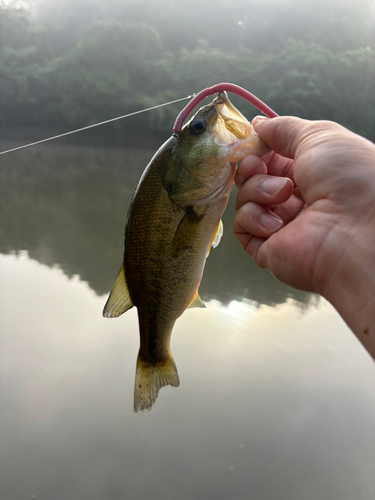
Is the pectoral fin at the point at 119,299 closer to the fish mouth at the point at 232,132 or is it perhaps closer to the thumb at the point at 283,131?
the fish mouth at the point at 232,132

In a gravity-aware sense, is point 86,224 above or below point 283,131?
below

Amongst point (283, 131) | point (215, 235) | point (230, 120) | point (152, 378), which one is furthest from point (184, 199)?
point (152, 378)

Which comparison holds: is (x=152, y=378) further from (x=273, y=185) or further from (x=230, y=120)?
(x=230, y=120)

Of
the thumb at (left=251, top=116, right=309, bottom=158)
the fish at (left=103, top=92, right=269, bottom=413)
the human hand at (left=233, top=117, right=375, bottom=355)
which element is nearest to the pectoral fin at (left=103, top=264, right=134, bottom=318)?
the fish at (left=103, top=92, right=269, bottom=413)

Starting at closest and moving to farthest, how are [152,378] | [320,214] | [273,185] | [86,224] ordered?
[320,214], [273,185], [152,378], [86,224]

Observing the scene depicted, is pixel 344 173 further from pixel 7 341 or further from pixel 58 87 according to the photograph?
pixel 58 87

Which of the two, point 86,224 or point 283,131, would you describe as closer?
point 283,131

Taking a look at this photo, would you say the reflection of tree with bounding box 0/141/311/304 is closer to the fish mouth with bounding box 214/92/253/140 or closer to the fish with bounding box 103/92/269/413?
the fish with bounding box 103/92/269/413
